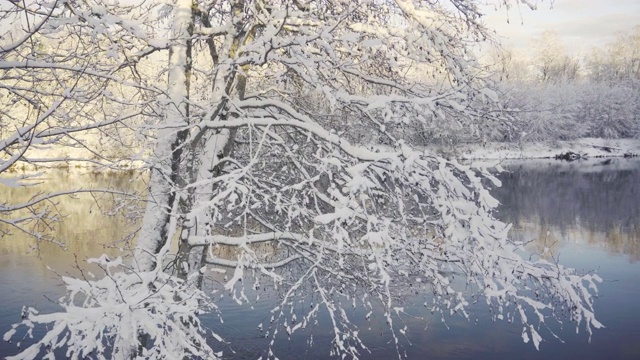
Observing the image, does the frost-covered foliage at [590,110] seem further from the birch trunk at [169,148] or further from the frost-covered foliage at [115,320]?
the frost-covered foliage at [115,320]

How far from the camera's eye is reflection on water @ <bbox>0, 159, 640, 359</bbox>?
994 cm

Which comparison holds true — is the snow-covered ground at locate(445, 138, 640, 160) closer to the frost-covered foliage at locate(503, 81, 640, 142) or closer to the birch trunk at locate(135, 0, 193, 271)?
the frost-covered foliage at locate(503, 81, 640, 142)

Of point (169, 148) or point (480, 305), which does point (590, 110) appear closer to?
point (480, 305)

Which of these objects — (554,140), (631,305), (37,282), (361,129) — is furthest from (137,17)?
(554,140)

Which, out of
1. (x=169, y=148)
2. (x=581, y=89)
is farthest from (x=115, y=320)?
(x=581, y=89)

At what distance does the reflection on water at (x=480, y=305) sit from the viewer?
994 cm

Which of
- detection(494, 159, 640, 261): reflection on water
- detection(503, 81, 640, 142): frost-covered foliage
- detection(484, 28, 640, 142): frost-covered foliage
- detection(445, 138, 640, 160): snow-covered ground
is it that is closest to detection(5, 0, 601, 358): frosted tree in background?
detection(494, 159, 640, 261): reflection on water

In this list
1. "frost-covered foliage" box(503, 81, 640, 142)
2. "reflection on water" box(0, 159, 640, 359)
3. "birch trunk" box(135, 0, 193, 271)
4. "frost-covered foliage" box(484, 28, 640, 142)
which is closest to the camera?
"birch trunk" box(135, 0, 193, 271)

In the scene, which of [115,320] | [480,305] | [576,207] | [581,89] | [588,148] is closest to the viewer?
[115,320]

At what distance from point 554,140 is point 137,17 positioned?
2014 inches

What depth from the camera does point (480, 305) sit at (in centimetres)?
1147

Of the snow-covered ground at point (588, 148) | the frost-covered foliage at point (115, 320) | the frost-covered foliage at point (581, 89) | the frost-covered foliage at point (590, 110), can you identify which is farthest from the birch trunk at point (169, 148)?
the frost-covered foliage at point (590, 110)

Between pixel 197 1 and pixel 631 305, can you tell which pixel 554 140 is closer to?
pixel 631 305

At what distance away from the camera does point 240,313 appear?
1125cm
